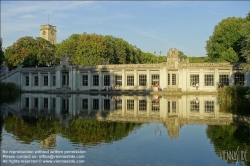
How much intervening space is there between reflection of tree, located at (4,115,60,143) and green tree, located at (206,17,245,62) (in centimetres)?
3820

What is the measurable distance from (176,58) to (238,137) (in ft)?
109

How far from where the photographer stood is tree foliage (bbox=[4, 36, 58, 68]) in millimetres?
67250

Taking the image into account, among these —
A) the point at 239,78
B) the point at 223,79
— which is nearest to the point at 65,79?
the point at 223,79

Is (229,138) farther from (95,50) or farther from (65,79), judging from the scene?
(95,50)

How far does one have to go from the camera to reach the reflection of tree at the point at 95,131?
519 inches

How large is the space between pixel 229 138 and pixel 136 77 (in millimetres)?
36378

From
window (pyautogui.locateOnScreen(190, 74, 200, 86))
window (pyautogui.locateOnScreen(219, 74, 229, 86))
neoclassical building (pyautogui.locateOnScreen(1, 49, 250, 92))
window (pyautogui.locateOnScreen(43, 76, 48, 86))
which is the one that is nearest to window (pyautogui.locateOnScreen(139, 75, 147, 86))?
neoclassical building (pyautogui.locateOnScreen(1, 49, 250, 92))

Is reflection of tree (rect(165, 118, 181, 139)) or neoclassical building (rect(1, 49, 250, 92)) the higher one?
neoclassical building (rect(1, 49, 250, 92))

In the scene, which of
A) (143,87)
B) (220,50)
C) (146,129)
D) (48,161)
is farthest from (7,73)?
(48,161)

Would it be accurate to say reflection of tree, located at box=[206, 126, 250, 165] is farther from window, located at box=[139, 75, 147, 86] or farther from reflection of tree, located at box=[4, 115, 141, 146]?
window, located at box=[139, 75, 147, 86]

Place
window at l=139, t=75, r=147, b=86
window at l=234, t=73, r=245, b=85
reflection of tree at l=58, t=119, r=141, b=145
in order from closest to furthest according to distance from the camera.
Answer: reflection of tree at l=58, t=119, r=141, b=145 → window at l=234, t=73, r=245, b=85 → window at l=139, t=75, r=147, b=86

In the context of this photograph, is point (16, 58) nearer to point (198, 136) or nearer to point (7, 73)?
point (7, 73)

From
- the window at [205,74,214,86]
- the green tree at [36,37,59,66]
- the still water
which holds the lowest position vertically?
the still water

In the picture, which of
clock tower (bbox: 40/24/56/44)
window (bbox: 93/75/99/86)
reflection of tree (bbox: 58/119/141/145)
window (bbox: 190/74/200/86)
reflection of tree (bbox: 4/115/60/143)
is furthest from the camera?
clock tower (bbox: 40/24/56/44)
